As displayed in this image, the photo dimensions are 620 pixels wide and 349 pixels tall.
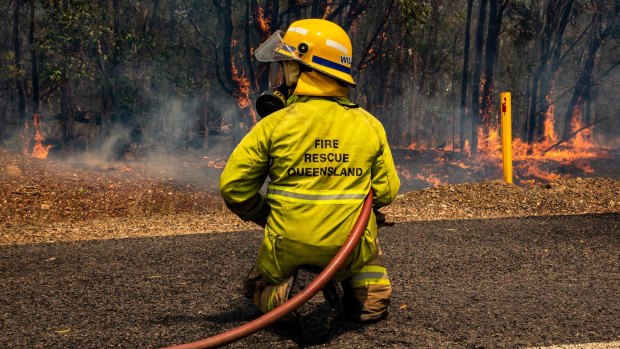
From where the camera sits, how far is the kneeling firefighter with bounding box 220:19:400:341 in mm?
3764

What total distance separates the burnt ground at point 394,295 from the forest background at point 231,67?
35.8ft

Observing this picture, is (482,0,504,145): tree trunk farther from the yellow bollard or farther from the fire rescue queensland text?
the fire rescue queensland text

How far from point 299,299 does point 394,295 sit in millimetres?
1351

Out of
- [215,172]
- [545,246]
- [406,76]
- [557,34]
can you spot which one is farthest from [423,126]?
[545,246]

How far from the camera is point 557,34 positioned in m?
32.6

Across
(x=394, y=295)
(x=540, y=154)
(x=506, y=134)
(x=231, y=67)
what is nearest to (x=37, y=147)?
(x=231, y=67)

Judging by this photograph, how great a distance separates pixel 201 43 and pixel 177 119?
6.11 m

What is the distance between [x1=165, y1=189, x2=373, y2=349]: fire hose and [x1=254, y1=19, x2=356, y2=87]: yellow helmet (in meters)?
0.73

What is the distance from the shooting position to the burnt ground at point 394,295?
3896 mm

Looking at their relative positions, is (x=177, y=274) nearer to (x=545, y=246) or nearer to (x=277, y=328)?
(x=277, y=328)

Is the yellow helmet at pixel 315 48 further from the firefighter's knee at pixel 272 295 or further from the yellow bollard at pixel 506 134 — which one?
the yellow bollard at pixel 506 134

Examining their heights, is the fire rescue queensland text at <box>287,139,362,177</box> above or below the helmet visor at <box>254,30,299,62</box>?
below

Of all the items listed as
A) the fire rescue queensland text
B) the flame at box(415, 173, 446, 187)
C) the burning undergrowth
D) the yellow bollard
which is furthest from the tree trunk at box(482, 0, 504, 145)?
the fire rescue queensland text

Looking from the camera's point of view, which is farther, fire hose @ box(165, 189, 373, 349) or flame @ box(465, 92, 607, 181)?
flame @ box(465, 92, 607, 181)
